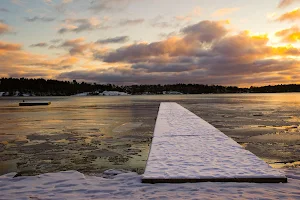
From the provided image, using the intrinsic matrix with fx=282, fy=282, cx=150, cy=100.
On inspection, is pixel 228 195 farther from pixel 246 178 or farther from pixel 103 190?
pixel 103 190

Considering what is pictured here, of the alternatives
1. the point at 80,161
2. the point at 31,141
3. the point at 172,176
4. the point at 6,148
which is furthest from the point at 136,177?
the point at 31,141

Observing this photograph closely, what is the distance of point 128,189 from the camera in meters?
6.64

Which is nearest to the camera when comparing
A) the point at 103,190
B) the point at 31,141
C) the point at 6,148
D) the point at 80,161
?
the point at 103,190

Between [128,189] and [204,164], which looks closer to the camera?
[128,189]

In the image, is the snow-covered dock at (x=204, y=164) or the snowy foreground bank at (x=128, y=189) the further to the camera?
the snow-covered dock at (x=204, y=164)

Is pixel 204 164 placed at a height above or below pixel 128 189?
above

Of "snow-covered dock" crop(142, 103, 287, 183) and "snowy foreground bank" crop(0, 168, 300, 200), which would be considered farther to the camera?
"snow-covered dock" crop(142, 103, 287, 183)

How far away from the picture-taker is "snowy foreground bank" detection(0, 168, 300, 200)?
20.0 feet

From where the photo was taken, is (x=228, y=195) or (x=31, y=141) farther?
(x=31, y=141)

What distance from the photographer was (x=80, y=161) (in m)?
10.0

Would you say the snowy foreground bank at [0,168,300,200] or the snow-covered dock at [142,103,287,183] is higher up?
the snow-covered dock at [142,103,287,183]

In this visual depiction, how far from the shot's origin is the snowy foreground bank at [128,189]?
20.0ft

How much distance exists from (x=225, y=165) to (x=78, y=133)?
11179mm

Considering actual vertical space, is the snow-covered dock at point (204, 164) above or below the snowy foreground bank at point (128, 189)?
above
